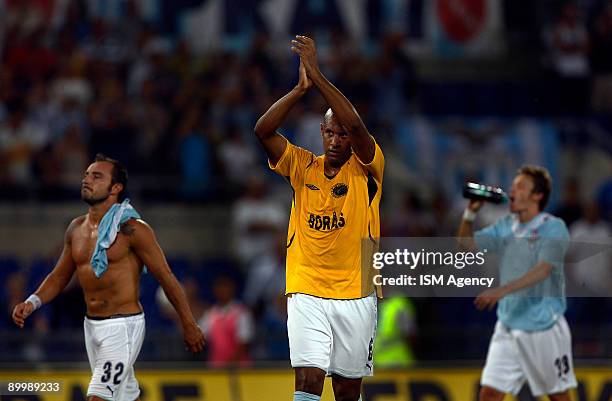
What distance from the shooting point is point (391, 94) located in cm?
1962

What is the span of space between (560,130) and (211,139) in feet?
16.1

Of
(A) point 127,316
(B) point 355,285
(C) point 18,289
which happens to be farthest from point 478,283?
(C) point 18,289

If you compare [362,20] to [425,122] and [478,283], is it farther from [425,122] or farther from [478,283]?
[478,283]

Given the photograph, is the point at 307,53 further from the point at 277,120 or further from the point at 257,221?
the point at 257,221

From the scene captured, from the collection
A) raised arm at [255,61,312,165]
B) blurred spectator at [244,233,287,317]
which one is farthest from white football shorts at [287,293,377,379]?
blurred spectator at [244,233,287,317]

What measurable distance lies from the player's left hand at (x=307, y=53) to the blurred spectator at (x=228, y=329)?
6078mm

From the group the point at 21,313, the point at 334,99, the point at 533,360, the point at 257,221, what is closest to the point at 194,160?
the point at 257,221

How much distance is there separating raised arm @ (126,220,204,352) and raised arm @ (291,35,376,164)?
1.71 metres

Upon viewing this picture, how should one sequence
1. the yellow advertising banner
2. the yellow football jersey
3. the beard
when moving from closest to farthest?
the yellow football jersey → the beard → the yellow advertising banner

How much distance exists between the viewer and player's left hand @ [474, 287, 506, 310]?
11.1m

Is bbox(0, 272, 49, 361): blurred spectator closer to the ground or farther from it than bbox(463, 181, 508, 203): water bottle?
closer to the ground

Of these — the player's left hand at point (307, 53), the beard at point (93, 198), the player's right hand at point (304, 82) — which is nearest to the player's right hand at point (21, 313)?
the beard at point (93, 198)

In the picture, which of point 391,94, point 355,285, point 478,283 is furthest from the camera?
point 391,94

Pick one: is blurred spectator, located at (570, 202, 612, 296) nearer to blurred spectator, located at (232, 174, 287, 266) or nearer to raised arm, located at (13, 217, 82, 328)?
blurred spectator, located at (232, 174, 287, 266)
